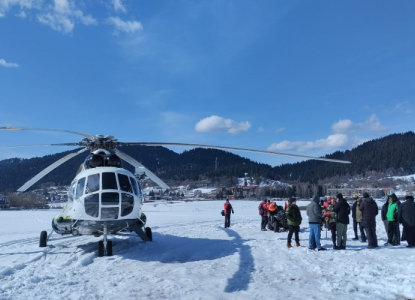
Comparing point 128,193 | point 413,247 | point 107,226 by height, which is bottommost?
point 413,247

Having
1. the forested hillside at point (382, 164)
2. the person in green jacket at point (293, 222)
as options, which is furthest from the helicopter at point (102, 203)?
the forested hillside at point (382, 164)

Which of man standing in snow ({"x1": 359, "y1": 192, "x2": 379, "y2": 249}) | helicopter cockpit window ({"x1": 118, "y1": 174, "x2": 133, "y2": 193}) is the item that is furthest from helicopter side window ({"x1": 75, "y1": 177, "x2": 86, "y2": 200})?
man standing in snow ({"x1": 359, "y1": 192, "x2": 379, "y2": 249})

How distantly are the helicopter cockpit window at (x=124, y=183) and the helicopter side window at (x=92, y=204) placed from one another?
0.76m

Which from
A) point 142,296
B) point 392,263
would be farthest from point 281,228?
point 142,296

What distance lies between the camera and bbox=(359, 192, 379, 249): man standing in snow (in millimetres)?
10383

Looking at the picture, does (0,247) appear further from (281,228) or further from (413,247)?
(413,247)

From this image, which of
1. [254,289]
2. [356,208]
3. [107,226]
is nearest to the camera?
[254,289]

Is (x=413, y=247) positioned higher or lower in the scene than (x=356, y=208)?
lower

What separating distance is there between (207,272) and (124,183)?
3848 mm

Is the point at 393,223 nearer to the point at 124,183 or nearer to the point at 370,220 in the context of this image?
the point at 370,220

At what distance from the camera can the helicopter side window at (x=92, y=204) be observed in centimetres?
915

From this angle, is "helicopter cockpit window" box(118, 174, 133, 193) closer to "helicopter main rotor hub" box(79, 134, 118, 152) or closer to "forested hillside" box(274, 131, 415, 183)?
"helicopter main rotor hub" box(79, 134, 118, 152)

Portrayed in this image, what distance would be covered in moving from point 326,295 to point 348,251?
16.1ft

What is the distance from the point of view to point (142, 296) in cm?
556
